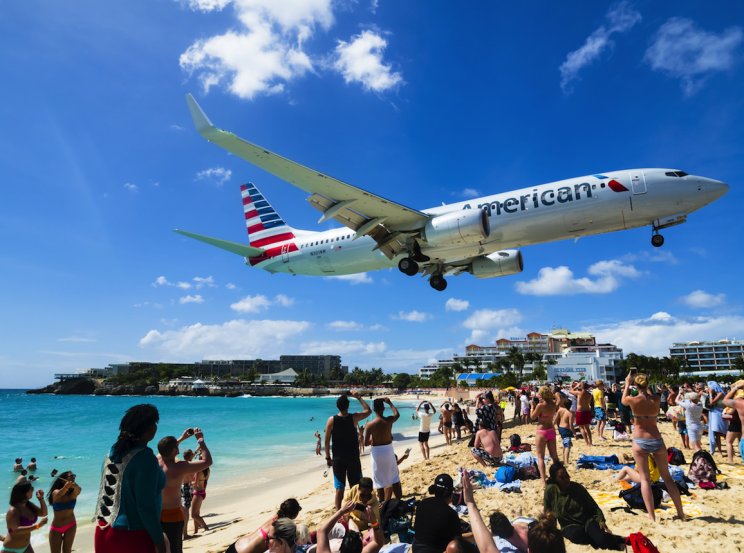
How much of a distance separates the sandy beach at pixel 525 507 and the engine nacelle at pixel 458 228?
7.07 m

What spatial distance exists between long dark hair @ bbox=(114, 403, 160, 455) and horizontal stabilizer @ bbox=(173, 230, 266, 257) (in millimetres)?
12927

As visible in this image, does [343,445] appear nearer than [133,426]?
No

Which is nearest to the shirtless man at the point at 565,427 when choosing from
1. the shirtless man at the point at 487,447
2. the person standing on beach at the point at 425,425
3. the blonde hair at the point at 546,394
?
the shirtless man at the point at 487,447

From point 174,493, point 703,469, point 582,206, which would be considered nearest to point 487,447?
point 703,469

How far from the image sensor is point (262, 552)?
3.86 m

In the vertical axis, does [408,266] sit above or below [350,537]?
above

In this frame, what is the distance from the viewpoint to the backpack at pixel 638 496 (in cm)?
603

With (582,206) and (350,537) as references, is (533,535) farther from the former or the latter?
(582,206)

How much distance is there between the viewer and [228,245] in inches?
754

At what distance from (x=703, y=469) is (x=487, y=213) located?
32.7 ft

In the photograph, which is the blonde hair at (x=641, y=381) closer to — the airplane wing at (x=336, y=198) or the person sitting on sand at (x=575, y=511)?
the person sitting on sand at (x=575, y=511)

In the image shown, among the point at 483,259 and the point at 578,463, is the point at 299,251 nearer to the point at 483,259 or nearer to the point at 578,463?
the point at 483,259

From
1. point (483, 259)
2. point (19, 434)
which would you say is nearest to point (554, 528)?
point (483, 259)

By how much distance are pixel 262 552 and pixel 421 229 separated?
13.0 m
